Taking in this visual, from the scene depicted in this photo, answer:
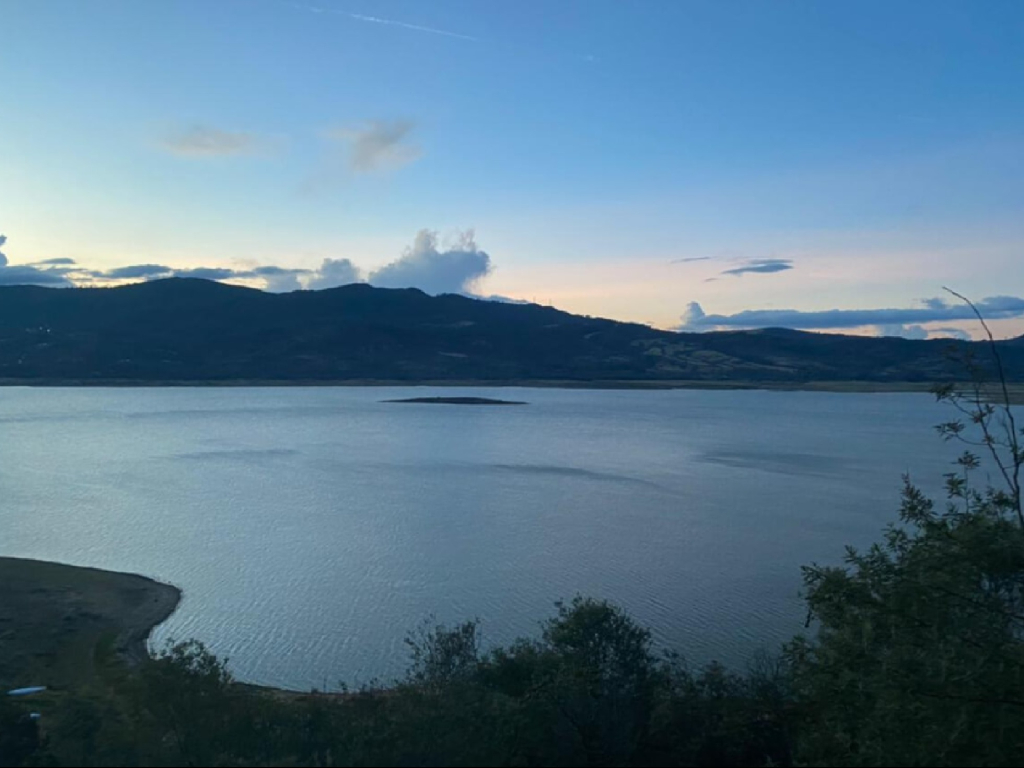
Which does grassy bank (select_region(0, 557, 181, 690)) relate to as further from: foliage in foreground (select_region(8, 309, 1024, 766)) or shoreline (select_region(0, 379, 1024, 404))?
shoreline (select_region(0, 379, 1024, 404))

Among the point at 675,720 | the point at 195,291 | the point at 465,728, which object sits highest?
the point at 195,291

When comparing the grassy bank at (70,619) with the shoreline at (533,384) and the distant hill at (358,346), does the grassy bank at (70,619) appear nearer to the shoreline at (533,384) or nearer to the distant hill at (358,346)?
the shoreline at (533,384)

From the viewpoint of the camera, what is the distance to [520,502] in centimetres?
3278

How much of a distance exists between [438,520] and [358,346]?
10507 centimetres

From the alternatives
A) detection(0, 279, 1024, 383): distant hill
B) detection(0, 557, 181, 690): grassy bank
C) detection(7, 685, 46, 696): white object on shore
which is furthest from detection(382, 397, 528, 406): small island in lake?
detection(7, 685, 46, 696): white object on shore

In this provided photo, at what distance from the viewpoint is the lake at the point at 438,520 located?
1816 centimetres

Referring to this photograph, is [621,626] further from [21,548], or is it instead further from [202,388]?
[202,388]

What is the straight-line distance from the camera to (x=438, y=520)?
29391 millimetres

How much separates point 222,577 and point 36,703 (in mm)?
10414

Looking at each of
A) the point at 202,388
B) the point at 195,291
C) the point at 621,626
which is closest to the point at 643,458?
the point at 621,626

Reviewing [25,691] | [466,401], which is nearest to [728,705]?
[25,691]

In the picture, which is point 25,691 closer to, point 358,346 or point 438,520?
point 438,520

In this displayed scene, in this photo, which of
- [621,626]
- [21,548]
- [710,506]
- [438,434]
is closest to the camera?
[621,626]

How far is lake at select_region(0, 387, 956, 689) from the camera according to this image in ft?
59.6
